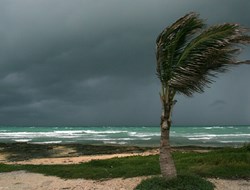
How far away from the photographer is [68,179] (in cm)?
1872

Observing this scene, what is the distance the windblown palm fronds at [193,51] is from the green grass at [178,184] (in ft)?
10.3

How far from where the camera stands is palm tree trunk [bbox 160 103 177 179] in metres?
13.5

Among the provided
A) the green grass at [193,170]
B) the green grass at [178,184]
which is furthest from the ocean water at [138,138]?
the green grass at [178,184]

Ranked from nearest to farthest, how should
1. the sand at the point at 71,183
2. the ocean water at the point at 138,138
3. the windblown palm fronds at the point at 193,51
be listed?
the windblown palm fronds at the point at 193,51 → the sand at the point at 71,183 → the ocean water at the point at 138,138

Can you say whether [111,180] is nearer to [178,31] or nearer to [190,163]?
[190,163]

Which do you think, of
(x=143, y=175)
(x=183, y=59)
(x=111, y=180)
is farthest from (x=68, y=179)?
(x=183, y=59)

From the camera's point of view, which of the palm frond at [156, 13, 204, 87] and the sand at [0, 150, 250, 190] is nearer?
the palm frond at [156, 13, 204, 87]

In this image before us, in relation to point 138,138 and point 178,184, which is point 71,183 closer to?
point 178,184

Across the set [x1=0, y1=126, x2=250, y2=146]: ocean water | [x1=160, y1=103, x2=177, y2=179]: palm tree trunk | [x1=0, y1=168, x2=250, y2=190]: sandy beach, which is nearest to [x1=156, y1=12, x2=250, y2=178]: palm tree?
[x1=160, y1=103, x2=177, y2=179]: palm tree trunk

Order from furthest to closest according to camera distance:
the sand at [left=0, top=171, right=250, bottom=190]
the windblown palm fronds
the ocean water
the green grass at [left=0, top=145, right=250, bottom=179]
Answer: the ocean water
the green grass at [left=0, top=145, right=250, bottom=179]
the sand at [left=0, top=171, right=250, bottom=190]
the windblown palm fronds

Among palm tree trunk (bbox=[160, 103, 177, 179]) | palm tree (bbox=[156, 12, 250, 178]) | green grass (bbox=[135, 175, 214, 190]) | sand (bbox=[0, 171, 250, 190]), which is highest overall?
palm tree (bbox=[156, 12, 250, 178])

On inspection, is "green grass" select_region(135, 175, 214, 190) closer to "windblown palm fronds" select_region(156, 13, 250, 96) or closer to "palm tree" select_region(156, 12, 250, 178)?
"palm tree" select_region(156, 12, 250, 178)

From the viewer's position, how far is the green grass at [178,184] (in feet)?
43.8

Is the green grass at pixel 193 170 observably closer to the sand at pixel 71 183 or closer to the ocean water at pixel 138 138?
the sand at pixel 71 183
